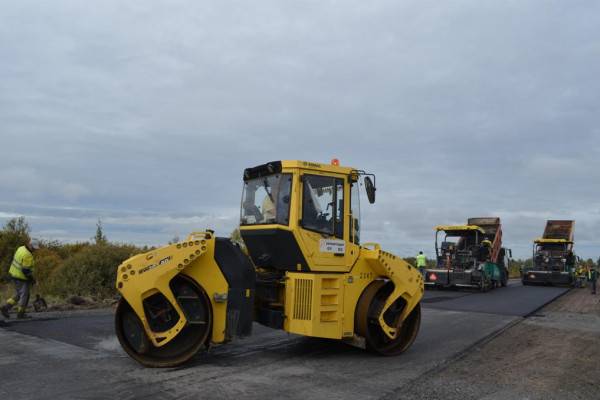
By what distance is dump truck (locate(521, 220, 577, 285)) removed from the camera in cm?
2625

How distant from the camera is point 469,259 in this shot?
21.9m

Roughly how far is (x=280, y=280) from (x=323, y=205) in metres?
1.18

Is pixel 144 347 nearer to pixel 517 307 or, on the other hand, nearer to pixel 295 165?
pixel 295 165

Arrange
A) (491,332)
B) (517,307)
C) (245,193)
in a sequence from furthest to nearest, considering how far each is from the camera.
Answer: (517,307) < (491,332) < (245,193)

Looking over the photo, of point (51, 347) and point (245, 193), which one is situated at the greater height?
point (245, 193)

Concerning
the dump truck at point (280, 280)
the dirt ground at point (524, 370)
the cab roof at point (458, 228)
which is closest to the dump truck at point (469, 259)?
the cab roof at point (458, 228)

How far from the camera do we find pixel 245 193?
25.5ft

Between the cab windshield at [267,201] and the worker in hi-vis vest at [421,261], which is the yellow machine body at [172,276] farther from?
the worker in hi-vis vest at [421,261]

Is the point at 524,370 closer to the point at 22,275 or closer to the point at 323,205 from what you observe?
the point at 323,205

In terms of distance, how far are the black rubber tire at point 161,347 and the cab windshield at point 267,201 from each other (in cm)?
138

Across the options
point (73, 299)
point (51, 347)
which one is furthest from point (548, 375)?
point (73, 299)

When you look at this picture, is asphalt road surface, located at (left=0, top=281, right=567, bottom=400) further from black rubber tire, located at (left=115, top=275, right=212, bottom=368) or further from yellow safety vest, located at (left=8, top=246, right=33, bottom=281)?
yellow safety vest, located at (left=8, top=246, right=33, bottom=281)

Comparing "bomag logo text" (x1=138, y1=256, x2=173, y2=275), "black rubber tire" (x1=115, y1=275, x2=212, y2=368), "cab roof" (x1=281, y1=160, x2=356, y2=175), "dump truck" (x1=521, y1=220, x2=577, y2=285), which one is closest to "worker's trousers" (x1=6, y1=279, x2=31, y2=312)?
"black rubber tire" (x1=115, y1=275, x2=212, y2=368)

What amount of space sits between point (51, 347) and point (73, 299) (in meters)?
5.40
